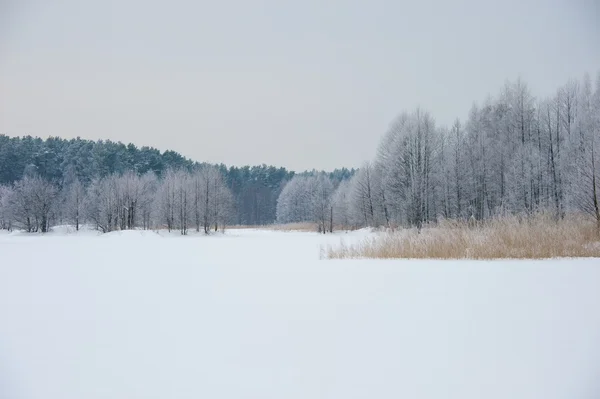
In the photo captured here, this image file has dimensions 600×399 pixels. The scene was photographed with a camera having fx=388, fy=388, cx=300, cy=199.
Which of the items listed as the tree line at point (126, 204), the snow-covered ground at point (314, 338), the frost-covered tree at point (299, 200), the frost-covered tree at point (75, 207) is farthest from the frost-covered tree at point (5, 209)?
the snow-covered ground at point (314, 338)

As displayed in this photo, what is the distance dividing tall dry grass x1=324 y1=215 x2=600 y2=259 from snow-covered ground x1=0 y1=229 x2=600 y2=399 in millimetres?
2634

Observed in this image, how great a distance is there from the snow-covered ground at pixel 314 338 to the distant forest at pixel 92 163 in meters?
51.1

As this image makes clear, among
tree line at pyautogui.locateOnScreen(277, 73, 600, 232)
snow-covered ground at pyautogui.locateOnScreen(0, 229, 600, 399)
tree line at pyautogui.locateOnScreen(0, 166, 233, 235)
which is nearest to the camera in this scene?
snow-covered ground at pyautogui.locateOnScreen(0, 229, 600, 399)

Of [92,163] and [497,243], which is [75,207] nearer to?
[92,163]

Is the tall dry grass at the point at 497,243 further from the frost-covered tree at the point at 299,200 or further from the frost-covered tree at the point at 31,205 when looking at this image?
the frost-covered tree at the point at 299,200

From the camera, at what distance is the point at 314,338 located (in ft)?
13.5

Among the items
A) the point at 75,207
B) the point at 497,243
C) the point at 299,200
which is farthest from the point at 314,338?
the point at 299,200

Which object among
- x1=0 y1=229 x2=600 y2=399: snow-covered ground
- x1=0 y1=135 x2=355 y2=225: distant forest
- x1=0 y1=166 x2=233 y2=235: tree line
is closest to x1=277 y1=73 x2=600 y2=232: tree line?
x1=0 y1=166 x2=233 y2=235: tree line

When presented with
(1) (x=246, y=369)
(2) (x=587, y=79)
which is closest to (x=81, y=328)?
(1) (x=246, y=369)

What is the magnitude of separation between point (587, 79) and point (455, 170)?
42.7 ft

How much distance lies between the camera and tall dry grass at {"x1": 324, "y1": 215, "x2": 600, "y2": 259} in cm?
995

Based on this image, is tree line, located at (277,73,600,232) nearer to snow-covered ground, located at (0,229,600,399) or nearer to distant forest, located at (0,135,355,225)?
snow-covered ground, located at (0,229,600,399)

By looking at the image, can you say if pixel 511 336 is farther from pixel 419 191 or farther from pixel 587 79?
pixel 587 79

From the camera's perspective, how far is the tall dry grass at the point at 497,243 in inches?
392
